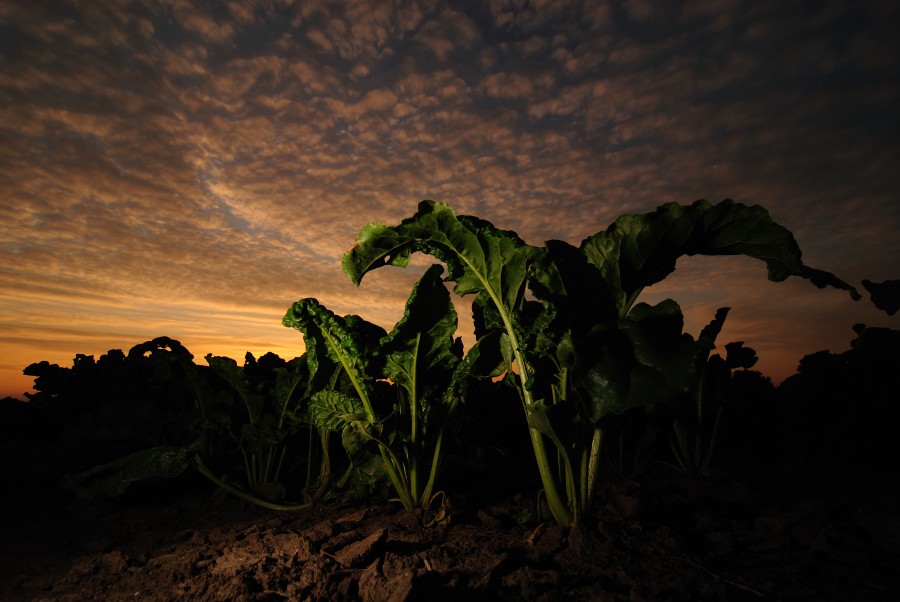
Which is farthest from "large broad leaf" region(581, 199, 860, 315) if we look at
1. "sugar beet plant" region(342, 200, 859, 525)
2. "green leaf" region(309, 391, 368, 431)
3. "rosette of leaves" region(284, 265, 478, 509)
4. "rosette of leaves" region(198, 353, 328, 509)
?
"rosette of leaves" region(198, 353, 328, 509)

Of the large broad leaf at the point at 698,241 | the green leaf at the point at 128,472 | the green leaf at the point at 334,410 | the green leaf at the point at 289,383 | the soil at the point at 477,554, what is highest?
the large broad leaf at the point at 698,241

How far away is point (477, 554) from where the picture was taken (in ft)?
6.99

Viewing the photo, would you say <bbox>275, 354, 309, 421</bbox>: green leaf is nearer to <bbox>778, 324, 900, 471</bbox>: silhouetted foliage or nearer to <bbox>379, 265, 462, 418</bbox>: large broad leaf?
<bbox>379, 265, 462, 418</bbox>: large broad leaf

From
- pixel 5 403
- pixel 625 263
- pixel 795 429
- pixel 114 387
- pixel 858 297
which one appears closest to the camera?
pixel 858 297

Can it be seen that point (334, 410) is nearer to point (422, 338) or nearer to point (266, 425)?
point (422, 338)

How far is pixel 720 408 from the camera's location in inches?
181

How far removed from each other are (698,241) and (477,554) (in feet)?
6.23

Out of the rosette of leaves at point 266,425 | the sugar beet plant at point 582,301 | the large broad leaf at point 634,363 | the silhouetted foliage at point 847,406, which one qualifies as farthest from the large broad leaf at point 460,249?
the silhouetted foliage at point 847,406

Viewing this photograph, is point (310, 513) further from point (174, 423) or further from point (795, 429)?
point (795, 429)

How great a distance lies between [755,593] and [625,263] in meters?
1.49

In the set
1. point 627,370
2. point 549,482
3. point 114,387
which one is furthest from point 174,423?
point 627,370

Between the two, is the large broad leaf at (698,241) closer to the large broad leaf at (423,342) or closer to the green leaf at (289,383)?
the large broad leaf at (423,342)

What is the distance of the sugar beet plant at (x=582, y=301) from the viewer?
6.73 ft

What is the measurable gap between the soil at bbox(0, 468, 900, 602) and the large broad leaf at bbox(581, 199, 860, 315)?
127 cm
